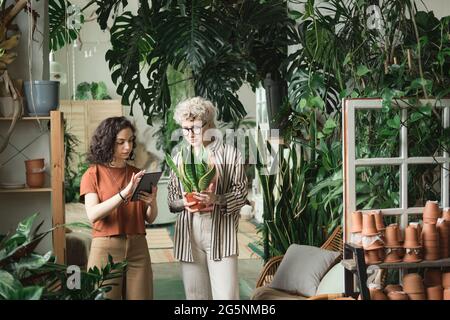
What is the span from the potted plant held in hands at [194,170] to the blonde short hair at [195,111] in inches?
6.4

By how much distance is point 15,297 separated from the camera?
1.82 m

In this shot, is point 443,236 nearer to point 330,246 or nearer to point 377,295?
point 377,295

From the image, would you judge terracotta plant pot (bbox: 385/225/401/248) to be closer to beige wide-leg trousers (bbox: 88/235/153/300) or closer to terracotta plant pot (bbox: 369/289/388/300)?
terracotta plant pot (bbox: 369/289/388/300)

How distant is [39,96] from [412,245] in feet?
6.67

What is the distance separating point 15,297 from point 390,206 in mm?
2177

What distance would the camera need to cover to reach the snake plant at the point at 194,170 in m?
3.34

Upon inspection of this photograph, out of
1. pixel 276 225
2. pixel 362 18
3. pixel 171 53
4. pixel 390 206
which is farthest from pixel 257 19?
pixel 390 206

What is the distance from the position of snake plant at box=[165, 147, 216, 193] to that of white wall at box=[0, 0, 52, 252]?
874 mm

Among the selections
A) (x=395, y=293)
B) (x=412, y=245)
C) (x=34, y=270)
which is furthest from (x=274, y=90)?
(x=34, y=270)

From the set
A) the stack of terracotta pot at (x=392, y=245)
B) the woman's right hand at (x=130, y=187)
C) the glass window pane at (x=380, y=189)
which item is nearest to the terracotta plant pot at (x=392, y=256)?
the stack of terracotta pot at (x=392, y=245)

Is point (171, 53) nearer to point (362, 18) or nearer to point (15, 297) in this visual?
point (362, 18)

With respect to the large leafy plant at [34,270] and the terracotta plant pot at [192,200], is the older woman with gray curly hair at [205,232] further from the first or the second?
the large leafy plant at [34,270]

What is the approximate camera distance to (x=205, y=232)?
3.28 m

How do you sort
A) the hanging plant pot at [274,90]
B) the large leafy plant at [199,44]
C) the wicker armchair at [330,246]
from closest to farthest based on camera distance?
the wicker armchair at [330,246] < the large leafy plant at [199,44] < the hanging plant pot at [274,90]
